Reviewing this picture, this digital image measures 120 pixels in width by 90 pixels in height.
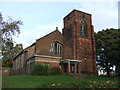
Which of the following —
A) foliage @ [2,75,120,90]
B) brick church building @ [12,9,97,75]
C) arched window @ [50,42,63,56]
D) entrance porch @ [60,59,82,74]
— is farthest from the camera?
arched window @ [50,42,63,56]

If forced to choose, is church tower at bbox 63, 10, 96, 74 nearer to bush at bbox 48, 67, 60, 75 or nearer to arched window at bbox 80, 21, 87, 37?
arched window at bbox 80, 21, 87, 37

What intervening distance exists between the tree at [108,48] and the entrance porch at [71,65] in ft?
24.6

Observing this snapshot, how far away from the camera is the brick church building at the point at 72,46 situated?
37188mm

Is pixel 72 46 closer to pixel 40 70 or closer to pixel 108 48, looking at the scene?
pixel 108 48

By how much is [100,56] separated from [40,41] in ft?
53.5

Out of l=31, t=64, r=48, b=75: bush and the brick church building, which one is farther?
the brick church building

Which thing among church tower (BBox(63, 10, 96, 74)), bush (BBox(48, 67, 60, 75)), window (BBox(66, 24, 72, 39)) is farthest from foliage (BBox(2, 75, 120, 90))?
window (BBox(66, 24, 72, 39))

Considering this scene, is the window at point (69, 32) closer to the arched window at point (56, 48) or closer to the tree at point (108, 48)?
the arched window at point (56, 48)

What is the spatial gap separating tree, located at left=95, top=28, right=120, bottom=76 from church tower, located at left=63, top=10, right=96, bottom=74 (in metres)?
2.20

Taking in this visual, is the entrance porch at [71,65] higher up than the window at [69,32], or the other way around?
the window at [69,32]

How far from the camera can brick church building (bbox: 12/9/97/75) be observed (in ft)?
122

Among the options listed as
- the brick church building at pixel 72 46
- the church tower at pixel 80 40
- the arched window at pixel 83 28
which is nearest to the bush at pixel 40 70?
the brick church building at pixel 72 46

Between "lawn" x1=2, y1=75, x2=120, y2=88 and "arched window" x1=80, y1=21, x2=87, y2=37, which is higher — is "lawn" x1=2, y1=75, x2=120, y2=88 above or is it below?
below

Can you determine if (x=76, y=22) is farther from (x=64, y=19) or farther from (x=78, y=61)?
(x=78, y=61)
